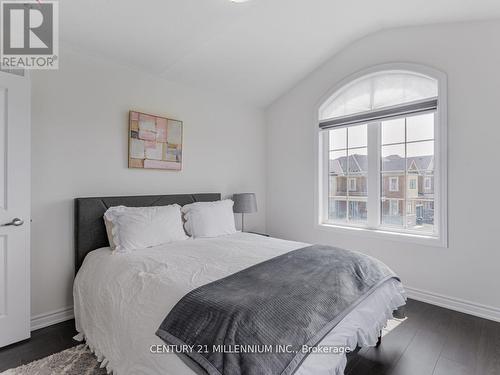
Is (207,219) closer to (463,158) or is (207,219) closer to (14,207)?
(14,207)

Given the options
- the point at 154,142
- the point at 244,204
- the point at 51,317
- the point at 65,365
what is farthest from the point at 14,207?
the point at 244,204

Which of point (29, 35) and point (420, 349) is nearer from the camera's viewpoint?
point (420, 349)

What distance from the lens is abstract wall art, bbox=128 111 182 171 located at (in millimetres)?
2826

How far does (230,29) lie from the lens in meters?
2.67

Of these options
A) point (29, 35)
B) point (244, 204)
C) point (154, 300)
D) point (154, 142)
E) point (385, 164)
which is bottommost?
point (154, 300)

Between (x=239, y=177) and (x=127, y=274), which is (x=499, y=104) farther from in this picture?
(x=127, y=274)

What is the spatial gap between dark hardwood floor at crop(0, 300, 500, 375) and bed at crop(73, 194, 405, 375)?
0.31 m

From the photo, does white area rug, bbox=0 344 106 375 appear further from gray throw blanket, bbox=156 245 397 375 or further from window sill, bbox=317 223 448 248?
window sill, bbox=317 223 448 248

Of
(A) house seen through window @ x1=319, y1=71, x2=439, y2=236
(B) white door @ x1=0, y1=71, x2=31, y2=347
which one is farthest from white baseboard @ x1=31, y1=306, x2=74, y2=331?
(A) house seen through window @ x1=319, y1=71, x2=439, y2=236

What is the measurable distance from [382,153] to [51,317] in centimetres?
375

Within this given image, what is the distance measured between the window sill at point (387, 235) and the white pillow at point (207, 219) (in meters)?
1.36

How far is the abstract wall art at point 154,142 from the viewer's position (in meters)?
2.83

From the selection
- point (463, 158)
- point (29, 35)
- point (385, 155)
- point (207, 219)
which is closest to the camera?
point (29, 35)

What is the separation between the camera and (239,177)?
12.9ft
